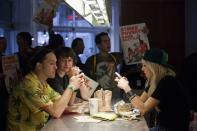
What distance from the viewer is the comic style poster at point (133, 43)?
475 centimetres

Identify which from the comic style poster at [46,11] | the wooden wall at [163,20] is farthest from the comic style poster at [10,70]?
the wooden wall at [163,20]

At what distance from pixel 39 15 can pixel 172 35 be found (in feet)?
7.63

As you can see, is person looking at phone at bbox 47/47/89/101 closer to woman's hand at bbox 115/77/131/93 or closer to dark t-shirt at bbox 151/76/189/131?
woman's hand at bbox 115/77/131/93

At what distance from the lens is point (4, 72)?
3.79m

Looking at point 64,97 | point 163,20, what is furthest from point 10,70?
point 163,20

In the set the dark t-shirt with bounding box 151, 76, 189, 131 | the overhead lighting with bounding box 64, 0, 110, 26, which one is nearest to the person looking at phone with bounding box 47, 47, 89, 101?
the overhead lighting with bounding box 64, 0, 110, 26

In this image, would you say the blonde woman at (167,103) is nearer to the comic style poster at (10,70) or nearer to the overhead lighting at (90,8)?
the overhead lighting at (90,8)

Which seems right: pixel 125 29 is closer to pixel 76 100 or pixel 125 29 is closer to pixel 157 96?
pixel 76 100

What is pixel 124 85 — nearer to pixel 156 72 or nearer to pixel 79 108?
pixel 156 72

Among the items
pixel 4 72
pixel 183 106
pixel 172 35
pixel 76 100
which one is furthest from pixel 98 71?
pixel 172 35

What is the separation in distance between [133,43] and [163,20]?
4.89 ft

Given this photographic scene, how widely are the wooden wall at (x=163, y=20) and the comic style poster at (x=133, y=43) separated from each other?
121 centimetres

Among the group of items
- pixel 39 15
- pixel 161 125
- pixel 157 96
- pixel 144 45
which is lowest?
pixel 161 125

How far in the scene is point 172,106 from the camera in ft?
8.86
